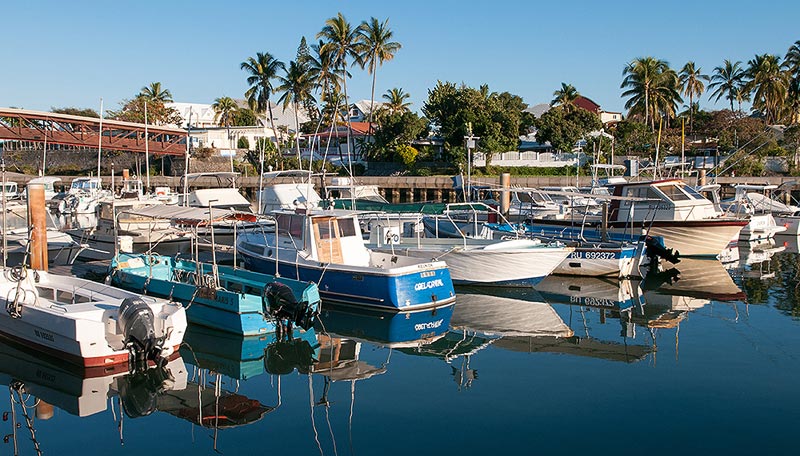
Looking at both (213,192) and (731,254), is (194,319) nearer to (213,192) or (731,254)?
(213,192)

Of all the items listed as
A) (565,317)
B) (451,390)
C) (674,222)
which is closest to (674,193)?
(674,222)

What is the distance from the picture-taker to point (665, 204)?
26188mm

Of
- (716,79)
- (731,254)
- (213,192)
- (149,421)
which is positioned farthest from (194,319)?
(716,79)

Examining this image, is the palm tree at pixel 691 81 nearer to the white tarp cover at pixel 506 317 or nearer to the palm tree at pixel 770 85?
the palm tree at pixel 770 85

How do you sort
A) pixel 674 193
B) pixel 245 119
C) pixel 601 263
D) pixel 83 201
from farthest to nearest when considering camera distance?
pixel 245 119 → pixel 83 201 → pixel 674 193 → pixel 601 263

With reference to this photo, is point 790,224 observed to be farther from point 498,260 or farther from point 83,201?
point 83,201

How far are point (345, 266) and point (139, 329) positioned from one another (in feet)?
20.3

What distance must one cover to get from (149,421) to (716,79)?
249 feet

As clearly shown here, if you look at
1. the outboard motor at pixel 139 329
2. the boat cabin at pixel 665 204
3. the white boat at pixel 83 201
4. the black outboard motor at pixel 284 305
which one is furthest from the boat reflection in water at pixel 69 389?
the white boat at pixel 83 201

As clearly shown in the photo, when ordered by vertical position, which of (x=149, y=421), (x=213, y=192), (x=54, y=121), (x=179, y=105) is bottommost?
(x=149, y=421)

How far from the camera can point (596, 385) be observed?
12.3 m

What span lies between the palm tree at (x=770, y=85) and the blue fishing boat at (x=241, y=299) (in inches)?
2320

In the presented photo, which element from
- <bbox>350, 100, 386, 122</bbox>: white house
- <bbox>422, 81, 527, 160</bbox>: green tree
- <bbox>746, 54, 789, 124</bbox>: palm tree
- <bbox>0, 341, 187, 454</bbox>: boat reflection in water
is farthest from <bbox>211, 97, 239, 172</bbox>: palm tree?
<bbox>0, 341, 187, 454</bbox>: boat reflection in water

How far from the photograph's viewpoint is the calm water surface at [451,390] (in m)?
9.95
